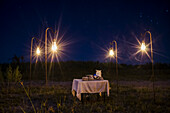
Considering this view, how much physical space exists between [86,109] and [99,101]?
1246 mm

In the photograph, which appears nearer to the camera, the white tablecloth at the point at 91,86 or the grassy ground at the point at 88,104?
the grassy ground at the point at 88,104

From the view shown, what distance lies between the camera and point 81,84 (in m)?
5.60

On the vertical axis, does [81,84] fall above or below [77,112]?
→ above

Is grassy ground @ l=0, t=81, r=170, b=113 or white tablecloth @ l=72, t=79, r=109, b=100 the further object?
white tablecloth @ l=72, t=79, r=109, b=100

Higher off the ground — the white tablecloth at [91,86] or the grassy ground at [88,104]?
the white tablecloth at [91,86]

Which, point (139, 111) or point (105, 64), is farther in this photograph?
point (105, 64)

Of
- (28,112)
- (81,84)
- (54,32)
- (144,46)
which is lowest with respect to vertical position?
(28,112)

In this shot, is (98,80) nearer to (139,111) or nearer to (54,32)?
(139,111)

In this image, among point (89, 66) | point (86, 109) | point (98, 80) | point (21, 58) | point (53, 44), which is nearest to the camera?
point (86, 109)

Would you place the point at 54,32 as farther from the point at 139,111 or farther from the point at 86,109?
the point at 139,111

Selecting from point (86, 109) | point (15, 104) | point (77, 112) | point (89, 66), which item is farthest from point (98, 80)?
point (89, 66)

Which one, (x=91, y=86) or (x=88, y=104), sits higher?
(x=91, y=86)

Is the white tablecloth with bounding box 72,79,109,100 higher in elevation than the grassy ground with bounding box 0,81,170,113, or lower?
higher

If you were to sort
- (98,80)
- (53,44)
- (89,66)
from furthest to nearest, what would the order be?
1. (89,66)
2. (98,80)
3. (53,44)
